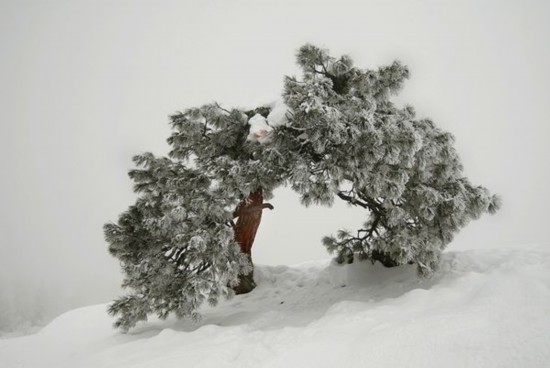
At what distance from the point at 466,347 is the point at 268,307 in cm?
445

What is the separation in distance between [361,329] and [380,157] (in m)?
2.72

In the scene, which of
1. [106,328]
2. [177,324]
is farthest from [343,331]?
[106,328]

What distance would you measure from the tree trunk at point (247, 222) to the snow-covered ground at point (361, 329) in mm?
365

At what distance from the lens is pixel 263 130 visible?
6.18 m

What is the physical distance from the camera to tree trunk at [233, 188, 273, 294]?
24.5 ft

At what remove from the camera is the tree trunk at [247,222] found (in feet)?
24.5

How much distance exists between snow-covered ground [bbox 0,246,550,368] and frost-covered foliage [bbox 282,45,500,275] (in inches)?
37.5

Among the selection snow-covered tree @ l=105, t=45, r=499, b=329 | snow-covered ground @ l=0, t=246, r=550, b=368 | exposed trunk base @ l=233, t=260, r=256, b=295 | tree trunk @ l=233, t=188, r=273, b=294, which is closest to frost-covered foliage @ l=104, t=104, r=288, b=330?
snow-covered tree @ l=105, t=45, r=499, b=329

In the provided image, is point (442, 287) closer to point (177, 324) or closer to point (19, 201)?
point (177, 324)

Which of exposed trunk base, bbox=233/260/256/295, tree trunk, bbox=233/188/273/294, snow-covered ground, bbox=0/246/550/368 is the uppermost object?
tree trunk, bbox=233/188/273/294

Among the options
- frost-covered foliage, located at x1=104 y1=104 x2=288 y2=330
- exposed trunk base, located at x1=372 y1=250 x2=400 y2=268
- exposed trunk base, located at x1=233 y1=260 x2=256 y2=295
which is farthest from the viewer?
exposed trunk base, located at x1=233 y1=260 x2=256 y2=295

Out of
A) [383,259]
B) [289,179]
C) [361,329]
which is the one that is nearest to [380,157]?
[289,179]

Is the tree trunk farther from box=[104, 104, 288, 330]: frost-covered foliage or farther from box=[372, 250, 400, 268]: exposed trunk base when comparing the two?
box=[372, 250, 400, 268]: exposed trunk base

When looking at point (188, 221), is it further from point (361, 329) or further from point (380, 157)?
point (380, 157)
